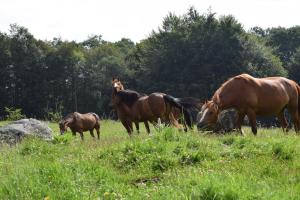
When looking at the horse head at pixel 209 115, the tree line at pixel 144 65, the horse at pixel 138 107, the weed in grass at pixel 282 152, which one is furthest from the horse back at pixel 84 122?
the tree line at pixel 144 65

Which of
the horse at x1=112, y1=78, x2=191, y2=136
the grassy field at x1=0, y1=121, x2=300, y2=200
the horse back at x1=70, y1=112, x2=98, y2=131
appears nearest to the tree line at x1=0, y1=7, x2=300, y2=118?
the horse back at x1=70, y1=112, x2=98, y2=131

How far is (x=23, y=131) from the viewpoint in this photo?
14188mm

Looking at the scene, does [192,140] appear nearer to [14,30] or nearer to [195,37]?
[195,37]

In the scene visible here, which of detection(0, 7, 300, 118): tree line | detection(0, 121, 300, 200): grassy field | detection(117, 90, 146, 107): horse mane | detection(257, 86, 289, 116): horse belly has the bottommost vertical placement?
detection(0, 121, 300, 200): grassy field

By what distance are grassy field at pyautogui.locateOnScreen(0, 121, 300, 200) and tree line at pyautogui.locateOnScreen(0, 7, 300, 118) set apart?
41.8m

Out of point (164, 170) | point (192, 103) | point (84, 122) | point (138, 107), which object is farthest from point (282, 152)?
point (84, 122)

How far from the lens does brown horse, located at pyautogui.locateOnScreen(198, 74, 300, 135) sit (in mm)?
11383

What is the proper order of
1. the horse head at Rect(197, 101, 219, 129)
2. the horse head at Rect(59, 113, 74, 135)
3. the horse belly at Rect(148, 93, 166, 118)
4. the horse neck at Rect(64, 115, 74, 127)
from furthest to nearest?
the horse neck at Rect(64, 115, 74, 127), the horse head at Rect(59, 113, 74, 135), the horse belly at Rect(148, 93, 166, 118), the horse head at Rect(197, 101, 219, 129)

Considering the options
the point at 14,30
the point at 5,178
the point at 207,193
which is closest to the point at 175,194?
the point at 207,193

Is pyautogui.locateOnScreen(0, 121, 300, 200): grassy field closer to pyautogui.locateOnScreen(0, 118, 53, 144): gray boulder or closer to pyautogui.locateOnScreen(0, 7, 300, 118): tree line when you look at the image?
pyautogui.locateOnScreen(0, 118, 53, 144): gray boulder

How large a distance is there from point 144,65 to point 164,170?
1958 inches

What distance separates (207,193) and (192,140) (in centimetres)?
288

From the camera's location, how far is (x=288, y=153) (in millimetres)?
7539

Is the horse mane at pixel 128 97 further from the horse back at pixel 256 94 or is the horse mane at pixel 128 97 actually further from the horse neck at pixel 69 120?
the horse back at pixel 256 94
